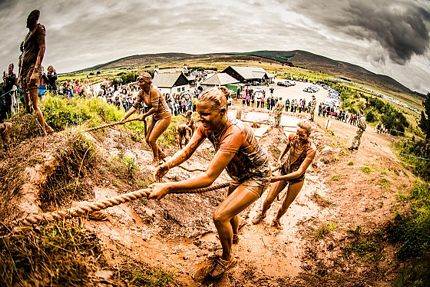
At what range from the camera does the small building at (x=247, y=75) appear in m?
66.5

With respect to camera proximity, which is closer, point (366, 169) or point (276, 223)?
point (276, 223)

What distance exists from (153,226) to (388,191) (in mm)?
7220

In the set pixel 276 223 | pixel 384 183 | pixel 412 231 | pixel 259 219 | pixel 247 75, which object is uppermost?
pixel 412 231

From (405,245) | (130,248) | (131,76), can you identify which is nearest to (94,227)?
(130,248)

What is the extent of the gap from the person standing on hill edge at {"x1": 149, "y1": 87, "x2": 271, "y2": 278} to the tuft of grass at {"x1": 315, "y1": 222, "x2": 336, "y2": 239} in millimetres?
3308

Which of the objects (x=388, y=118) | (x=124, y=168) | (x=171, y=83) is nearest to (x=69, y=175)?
(x=124, y=168)

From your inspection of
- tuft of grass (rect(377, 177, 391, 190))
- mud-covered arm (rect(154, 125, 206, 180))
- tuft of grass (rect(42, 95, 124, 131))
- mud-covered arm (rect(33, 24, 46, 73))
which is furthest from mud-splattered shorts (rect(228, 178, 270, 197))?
tuft of grass (rect(377, 177, 391, 190))

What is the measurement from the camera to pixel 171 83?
51656 millimetres

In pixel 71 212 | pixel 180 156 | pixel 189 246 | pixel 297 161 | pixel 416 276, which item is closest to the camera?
pixel 71 212

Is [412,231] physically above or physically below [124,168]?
below

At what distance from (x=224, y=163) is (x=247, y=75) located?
67341 mm

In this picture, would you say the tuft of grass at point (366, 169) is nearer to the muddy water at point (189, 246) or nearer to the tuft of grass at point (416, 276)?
the muddy water at point (189, 246)

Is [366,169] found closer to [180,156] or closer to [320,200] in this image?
[320,200]

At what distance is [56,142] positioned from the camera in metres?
5.58
